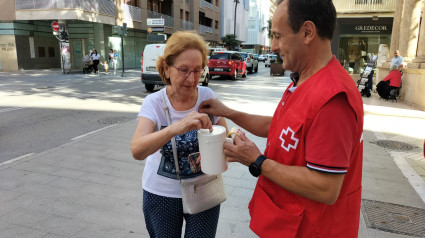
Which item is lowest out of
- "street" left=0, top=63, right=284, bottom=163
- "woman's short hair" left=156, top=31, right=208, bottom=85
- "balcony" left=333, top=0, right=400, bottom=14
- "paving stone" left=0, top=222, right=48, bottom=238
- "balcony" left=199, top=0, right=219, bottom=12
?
"paving stone" left=0, top=222, right=48, bottom=238

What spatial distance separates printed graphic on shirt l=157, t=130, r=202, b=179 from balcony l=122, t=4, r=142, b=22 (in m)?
31.7

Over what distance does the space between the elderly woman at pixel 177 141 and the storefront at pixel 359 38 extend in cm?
2244

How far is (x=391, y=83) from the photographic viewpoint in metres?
13.4

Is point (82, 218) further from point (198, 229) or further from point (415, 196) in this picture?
point (415, 196)

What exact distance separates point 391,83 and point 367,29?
10.8 m

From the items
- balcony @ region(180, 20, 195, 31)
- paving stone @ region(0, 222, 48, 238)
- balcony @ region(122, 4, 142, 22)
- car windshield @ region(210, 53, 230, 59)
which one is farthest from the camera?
balcony @ region(180, 20, 195, 31)

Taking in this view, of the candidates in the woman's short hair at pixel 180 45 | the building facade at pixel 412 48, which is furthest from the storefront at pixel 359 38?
the woman's short hair at pixel 180 45

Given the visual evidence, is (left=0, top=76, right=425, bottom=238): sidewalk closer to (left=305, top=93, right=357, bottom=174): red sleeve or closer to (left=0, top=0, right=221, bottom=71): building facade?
(left=305, top=93, right=357, bottom=174): red sleeve

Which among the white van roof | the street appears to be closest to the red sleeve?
the street

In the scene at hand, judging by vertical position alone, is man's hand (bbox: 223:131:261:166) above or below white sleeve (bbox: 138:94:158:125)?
below

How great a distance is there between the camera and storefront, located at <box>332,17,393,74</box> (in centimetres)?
2247

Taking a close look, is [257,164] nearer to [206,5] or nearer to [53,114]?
[53,114]

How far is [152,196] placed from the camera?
204cm

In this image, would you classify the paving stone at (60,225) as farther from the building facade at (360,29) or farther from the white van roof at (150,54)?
the building facade at (360,29)
